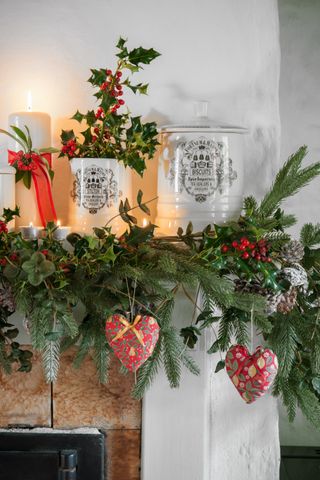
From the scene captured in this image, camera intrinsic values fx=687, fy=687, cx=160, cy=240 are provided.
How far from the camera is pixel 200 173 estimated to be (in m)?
1.47

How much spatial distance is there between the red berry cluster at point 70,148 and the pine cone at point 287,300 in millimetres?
537

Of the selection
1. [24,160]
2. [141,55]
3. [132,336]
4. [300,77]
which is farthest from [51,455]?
[300,77]

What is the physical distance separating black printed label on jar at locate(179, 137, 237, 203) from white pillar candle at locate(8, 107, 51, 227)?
301 mm

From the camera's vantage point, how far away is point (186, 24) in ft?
5.36

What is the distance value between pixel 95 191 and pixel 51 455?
2.01ft

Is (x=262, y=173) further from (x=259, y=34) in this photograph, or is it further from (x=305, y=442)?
(x=305, y=442)

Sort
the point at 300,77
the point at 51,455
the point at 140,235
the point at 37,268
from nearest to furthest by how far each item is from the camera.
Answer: the point at 37,268
the point at 140,235
the point at 51,455
the point at 300,77

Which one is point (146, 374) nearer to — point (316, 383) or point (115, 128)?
point (316, 383)

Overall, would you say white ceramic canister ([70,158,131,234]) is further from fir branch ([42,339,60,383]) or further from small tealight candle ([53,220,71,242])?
fir branch ([42,339,60,383])

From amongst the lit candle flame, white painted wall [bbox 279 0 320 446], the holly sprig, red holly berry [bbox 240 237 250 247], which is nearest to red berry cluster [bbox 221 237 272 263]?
red holly berry [bbox 240 237 250 247]

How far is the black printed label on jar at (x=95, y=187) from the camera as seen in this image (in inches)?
57.5

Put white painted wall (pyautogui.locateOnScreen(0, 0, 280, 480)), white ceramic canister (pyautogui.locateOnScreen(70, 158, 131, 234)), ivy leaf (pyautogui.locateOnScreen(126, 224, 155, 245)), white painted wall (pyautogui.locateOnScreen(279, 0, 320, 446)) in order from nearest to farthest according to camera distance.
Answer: ivy leaf (pyautogui.locateOnScreen(126, 224, 155, 245))
white ceramic canister (pyautogui.locateOnScreen(70, 158, 131, 234))
white painted wall (pyautogui.locateOnScreen(0, 0, 280, 480))
white painted wall (pyautogui.locateOnScreen(279, 0, 320, 446))

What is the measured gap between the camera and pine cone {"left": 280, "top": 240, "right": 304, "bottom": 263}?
1433mm

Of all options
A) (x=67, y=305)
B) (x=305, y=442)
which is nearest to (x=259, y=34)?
(x=67, y=305)
